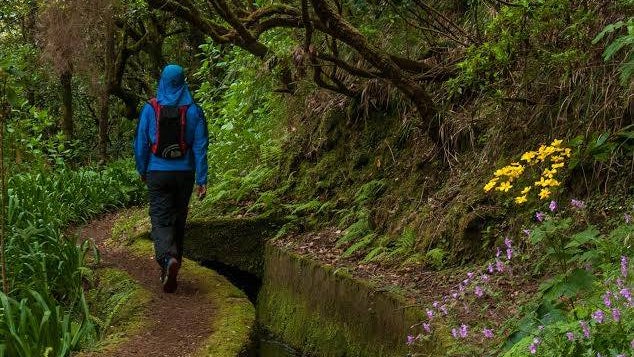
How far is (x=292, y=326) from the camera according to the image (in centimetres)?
652

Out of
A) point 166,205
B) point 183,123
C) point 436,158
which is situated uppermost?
point 183,123

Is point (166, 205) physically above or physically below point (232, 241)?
above

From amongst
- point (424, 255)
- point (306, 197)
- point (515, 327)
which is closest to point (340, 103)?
point (306, 197)

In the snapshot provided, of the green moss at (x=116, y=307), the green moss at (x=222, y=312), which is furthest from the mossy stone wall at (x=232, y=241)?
the green moss at (x=116, y=307)

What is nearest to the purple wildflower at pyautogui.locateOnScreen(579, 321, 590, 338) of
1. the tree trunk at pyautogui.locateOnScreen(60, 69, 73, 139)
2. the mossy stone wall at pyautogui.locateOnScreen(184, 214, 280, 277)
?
the mossy stone wall at pyautogui.locateOnScreen(184, 214, 280, 277)

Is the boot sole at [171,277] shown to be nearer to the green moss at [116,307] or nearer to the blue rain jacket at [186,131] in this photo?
the green moss at [116,307]

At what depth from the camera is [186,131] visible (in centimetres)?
594

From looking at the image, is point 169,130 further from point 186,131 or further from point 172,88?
point 172,88

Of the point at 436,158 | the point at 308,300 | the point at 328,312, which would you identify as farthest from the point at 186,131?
the point at 436,158

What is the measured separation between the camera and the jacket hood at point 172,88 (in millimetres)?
5895

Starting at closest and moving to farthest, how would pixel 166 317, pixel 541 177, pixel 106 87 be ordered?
pixel 541 177 < pixel 166 317 < pixel 106 87

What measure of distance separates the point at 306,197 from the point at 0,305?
162 inches

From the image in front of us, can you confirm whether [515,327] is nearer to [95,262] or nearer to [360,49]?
[360,49]

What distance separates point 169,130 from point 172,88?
366 mm
